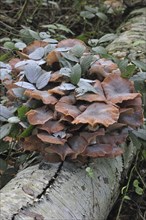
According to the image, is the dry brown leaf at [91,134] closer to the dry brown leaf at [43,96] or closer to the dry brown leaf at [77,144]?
the dry brown leaf at [77,144]

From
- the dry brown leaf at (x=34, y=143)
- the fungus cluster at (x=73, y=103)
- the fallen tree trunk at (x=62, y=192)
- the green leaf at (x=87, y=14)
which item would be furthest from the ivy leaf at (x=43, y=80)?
the green leaf at (x=87, y=14)

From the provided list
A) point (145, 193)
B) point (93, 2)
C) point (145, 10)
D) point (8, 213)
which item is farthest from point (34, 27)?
point (8, 213)

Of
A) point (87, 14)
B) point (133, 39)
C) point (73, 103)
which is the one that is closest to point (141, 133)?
point (73, 103)

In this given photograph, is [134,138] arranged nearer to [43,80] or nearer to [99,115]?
[99,115]

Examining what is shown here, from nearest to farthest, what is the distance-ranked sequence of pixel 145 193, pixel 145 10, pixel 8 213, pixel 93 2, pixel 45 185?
pixel 8 213, pixel 45 185, pixel 145 193, pixel 145 10, pixel 93 2

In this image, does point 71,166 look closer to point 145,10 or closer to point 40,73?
point 40,73
